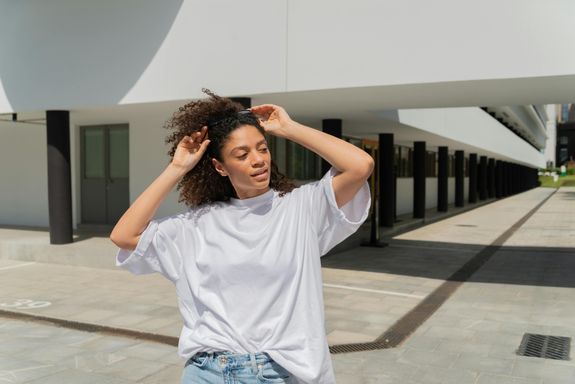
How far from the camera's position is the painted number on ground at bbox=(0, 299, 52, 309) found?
752 cm

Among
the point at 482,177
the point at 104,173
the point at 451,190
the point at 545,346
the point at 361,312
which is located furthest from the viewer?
the point at 482,177

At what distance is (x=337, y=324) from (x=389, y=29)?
415cm

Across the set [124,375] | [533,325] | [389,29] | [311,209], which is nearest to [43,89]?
[389,29]

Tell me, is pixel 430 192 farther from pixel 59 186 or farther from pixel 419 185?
pixel 59 186

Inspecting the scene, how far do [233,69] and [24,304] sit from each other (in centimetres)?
470

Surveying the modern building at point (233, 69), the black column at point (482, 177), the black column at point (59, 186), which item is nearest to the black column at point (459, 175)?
the black column at point (482, 177)

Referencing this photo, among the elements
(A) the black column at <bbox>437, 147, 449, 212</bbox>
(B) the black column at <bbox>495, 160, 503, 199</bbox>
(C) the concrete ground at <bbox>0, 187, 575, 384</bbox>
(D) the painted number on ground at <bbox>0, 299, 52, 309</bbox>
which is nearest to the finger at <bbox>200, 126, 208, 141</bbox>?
(C) the concrete ground at <bbox>0, 187, 575, 384</bbox>

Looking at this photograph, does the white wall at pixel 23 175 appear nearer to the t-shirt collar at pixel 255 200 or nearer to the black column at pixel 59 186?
the black column at pixel 59 186

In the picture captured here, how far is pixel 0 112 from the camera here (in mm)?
11648

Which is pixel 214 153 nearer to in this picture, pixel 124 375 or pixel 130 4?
pixel 124 375

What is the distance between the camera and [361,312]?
7.07 metres

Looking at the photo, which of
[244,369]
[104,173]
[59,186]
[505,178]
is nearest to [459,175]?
[104,173]

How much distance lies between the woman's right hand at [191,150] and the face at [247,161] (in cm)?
9

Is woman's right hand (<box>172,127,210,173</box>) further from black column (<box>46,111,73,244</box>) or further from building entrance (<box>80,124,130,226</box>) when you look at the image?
building entrance (<box>80,124,130,226</box>)
